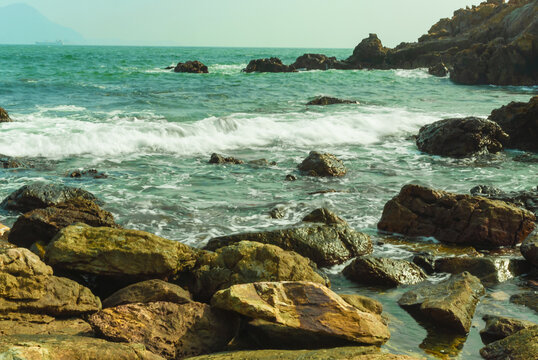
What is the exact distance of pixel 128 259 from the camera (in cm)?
516

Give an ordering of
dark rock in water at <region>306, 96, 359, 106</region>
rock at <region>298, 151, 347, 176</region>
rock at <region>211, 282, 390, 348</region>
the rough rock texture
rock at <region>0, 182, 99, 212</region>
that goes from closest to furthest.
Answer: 1. rock at <region>211, 282, 390, 348</region>
2. the rough rock texture
3. rock at <region>0, 182, 99, 212</region>
4. rock at <region>298, 151, 347, 176</region>
5. dark rock in water at <region>306, 96, 359, 106</region>

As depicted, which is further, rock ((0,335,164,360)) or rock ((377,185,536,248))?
rock ((377,185,536,248))

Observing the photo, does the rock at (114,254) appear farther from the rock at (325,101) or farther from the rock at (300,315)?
the rock at (325,101)

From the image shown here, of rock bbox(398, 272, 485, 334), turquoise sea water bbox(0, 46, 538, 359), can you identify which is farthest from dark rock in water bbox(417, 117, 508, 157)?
rock bbox(398, 272, 485, 334)

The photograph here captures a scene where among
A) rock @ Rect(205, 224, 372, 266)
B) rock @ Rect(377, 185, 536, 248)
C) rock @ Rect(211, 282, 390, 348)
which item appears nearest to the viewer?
rock @ Rect(211, 282, 390, 348)

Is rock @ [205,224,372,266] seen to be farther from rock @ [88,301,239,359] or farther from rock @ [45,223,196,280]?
rock @ [88,301,239,359]

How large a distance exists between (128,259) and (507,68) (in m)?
40.7

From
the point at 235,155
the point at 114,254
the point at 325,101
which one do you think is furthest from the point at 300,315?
the point at 325,101

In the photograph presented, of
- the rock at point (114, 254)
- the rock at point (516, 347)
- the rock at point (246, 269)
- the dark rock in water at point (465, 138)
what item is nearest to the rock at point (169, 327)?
the rock at point (246, 269)

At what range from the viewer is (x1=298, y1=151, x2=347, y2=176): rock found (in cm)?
1168

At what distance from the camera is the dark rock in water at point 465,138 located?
564 inches

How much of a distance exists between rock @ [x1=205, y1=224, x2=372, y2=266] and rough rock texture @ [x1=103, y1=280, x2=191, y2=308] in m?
2.00

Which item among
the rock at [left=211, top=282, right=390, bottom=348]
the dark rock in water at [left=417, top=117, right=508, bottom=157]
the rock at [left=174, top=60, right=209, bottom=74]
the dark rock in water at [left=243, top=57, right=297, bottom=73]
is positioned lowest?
the rock at [left=211, top=282, right=390, bottom=348]

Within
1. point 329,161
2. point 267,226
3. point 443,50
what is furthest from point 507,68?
point 267,226
